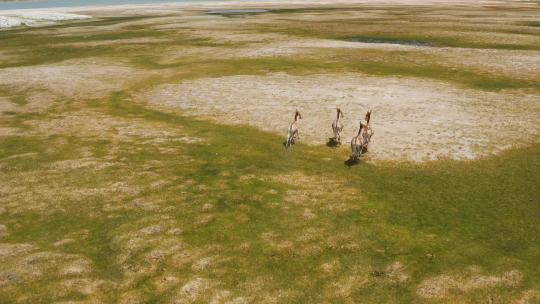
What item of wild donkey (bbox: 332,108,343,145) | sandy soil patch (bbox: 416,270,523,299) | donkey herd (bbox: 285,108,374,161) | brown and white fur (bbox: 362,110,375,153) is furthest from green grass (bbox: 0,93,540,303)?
brown and white fur (bbox: 362,110,375,153)

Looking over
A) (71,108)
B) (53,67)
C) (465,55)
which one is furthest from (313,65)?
(53,67)

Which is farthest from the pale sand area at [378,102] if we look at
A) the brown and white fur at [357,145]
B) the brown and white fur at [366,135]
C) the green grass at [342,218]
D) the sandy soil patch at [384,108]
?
the green grass at [342,218]

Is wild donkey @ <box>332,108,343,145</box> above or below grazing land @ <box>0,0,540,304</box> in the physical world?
above

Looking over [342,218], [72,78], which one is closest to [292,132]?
[342,218]

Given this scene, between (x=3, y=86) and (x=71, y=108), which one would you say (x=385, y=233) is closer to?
(x=71, y=108)

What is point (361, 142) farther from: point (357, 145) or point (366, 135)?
point (366, 135)

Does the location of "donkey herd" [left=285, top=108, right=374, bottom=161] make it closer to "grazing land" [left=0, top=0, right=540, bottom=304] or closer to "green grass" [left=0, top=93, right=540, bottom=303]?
"grazing land" [left=0, top=0, right=540, bottom=304]
